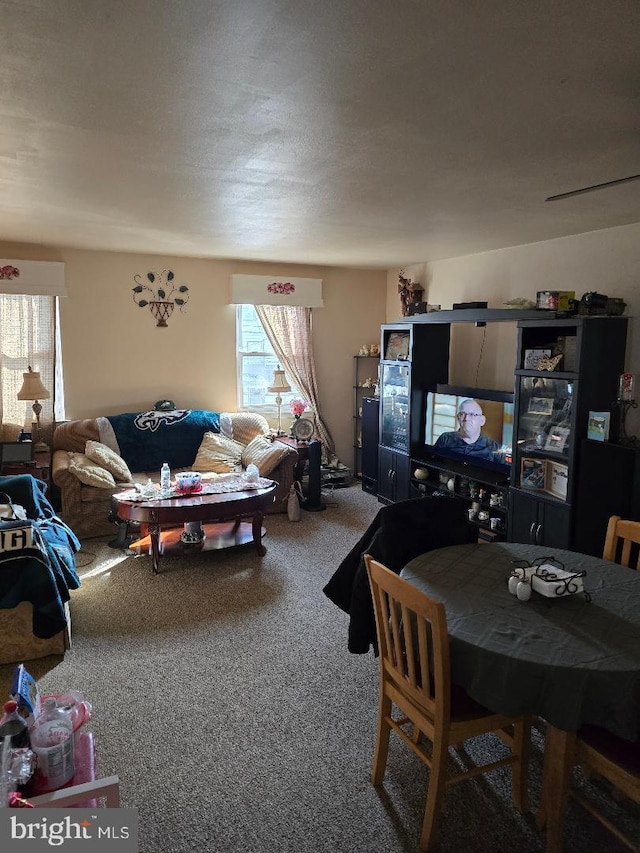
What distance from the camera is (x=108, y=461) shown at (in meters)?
4.86

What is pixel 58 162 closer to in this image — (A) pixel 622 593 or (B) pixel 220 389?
(A) pixel 622 593

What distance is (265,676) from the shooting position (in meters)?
2.84

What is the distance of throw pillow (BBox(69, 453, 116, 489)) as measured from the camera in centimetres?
457

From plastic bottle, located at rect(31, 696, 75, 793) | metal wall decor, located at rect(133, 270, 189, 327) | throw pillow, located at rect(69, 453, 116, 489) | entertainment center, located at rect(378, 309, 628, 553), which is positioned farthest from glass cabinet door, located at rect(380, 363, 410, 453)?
plastic bottle, located at rect(31, 696, 75, 793)

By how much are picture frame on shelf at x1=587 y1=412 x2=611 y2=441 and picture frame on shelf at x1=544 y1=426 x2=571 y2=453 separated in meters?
0.15

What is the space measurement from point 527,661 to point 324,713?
46.4 inches

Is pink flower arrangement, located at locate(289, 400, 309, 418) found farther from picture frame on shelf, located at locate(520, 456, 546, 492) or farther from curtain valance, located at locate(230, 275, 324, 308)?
picture frame on shelf, located at locate(520, 456, 546, 492)

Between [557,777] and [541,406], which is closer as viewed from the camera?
[557,777]

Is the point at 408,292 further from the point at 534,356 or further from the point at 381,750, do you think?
the point at 381,750

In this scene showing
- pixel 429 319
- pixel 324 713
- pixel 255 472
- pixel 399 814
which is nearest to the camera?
pixel 399 814

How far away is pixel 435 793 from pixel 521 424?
2.80 metres

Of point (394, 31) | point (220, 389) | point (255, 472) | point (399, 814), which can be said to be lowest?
point (399, 814)

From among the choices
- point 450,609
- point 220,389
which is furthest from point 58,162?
point 220,389

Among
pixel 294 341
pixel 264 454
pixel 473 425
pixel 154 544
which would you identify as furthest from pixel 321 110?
pixel 294 341
